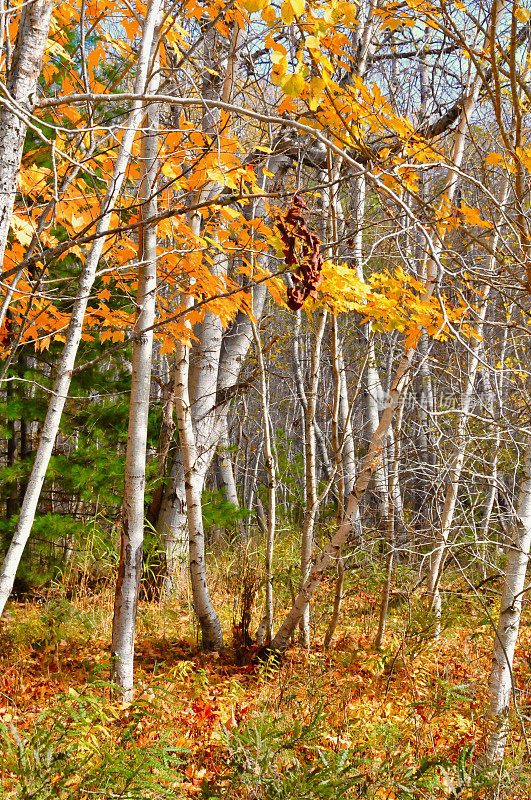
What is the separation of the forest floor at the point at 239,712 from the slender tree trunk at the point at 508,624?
11 cm

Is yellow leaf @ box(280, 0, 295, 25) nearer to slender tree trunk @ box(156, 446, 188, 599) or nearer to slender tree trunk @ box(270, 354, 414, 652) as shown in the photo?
slender tree trunk @ box(270, 354, 414, 652)

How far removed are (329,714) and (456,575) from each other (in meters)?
4.34

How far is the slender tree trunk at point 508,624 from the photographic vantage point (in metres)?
2.72

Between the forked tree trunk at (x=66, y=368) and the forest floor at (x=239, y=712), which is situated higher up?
the forked tree trunk at (x=66, y=368)

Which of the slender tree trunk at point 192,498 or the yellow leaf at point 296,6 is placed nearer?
the yellow leaf at point 296,6

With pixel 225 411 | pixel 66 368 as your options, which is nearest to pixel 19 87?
pixel 66 368

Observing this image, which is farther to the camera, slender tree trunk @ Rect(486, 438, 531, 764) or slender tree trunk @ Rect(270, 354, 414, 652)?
slender tree trunk @ Rect(270, 354, 414, 652)

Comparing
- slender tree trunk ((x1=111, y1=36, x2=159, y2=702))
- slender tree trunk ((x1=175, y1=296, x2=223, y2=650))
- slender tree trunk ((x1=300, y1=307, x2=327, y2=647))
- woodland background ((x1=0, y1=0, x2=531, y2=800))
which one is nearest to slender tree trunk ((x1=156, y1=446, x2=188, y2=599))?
woodland background ((x1=0, y1=0, x2=531, y2=800))

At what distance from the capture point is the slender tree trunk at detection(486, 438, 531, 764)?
272 centimetres

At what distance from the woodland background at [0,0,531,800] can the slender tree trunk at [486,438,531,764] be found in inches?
0.6

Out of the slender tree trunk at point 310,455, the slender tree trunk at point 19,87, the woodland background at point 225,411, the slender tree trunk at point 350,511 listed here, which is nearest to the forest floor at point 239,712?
the woodland background at point 225,411

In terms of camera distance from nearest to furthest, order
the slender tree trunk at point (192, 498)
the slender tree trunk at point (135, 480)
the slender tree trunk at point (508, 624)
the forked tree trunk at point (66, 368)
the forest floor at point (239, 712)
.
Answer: the forked tree trunk at point (66, 368) < the forest floor at point (239, 712) < the slender tree trunk at point (508, 624) < the slender tree trunk at point (135, 480) < the slender tree trunk at point (192, 498)

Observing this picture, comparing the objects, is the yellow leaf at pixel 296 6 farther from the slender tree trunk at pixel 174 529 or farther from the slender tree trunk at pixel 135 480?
the slender tree trunk at pixel 174 529

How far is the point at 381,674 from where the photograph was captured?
13.2ft
